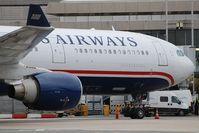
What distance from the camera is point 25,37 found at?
19.4 meters

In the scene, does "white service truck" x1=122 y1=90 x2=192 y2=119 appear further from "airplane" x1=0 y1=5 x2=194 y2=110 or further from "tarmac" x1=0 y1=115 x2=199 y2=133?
"tarmac" x1=0 y1=115 x2=199 y2=133

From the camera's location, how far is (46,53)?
25703 mm

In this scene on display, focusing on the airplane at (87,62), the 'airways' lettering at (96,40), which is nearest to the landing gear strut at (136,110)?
the airplane at (87,62)

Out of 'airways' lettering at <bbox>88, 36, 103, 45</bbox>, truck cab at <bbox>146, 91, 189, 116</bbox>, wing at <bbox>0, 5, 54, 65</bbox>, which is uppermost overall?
'airways' lettering at <bbox>88, 36, 103, 45</bbox>

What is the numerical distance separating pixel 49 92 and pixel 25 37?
6.65 ft

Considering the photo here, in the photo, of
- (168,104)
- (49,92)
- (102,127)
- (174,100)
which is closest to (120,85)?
(102,127)

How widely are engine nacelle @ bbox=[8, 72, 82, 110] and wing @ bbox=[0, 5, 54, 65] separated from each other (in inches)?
49.7

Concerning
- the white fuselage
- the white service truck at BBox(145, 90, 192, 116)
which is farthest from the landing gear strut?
the white service truck at BBox(145, 90, 192, 116)

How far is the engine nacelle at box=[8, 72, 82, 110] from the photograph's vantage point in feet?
60.4

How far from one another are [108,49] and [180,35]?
35.2 meters

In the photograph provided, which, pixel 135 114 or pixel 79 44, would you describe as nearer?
pixel 79 44

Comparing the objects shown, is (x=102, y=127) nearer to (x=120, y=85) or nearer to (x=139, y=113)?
(x=120, y=85)

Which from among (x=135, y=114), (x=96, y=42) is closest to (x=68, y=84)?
(x=96, y=42)

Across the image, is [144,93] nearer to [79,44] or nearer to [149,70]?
[149,70]
